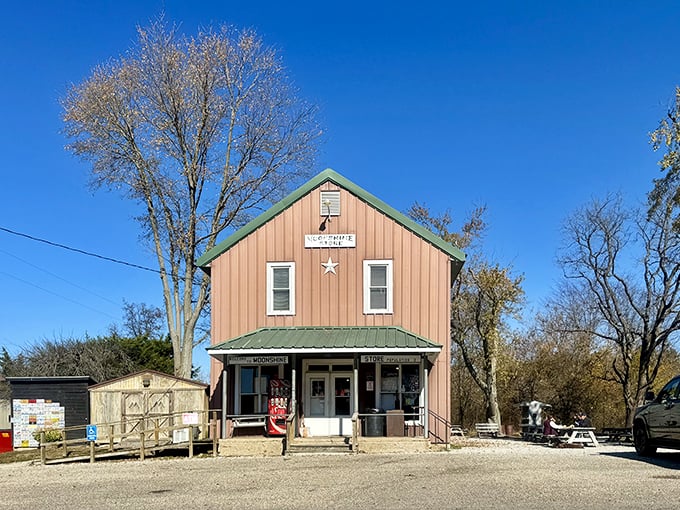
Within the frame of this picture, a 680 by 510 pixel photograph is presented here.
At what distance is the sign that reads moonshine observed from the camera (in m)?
23.8

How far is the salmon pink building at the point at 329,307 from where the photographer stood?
22625 millimetres

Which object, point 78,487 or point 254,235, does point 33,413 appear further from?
point 78,487

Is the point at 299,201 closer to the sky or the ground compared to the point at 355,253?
closer to the sky

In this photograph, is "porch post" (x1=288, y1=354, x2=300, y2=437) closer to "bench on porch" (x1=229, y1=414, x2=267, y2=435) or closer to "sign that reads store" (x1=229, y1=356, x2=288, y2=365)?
"sign that reads store" (x1=229, y1=356, x2=288, y2=365)

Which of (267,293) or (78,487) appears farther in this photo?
(267,293)

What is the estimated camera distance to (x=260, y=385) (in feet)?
75.9

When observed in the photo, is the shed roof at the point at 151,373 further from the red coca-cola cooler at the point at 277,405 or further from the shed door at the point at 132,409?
the red coca-cola cooler at the point at 277,405

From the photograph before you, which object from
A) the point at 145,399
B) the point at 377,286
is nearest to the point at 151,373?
the point at 145,399

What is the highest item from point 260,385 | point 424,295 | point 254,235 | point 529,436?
point 254,235

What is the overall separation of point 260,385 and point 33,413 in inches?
347

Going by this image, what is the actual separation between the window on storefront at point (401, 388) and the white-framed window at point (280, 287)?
11.4 feet

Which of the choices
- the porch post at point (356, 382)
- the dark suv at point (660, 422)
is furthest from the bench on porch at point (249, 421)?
the dark suv at point (660, 422)

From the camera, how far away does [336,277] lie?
2369 cm

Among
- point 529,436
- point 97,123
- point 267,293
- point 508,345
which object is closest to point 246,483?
point 267,293
